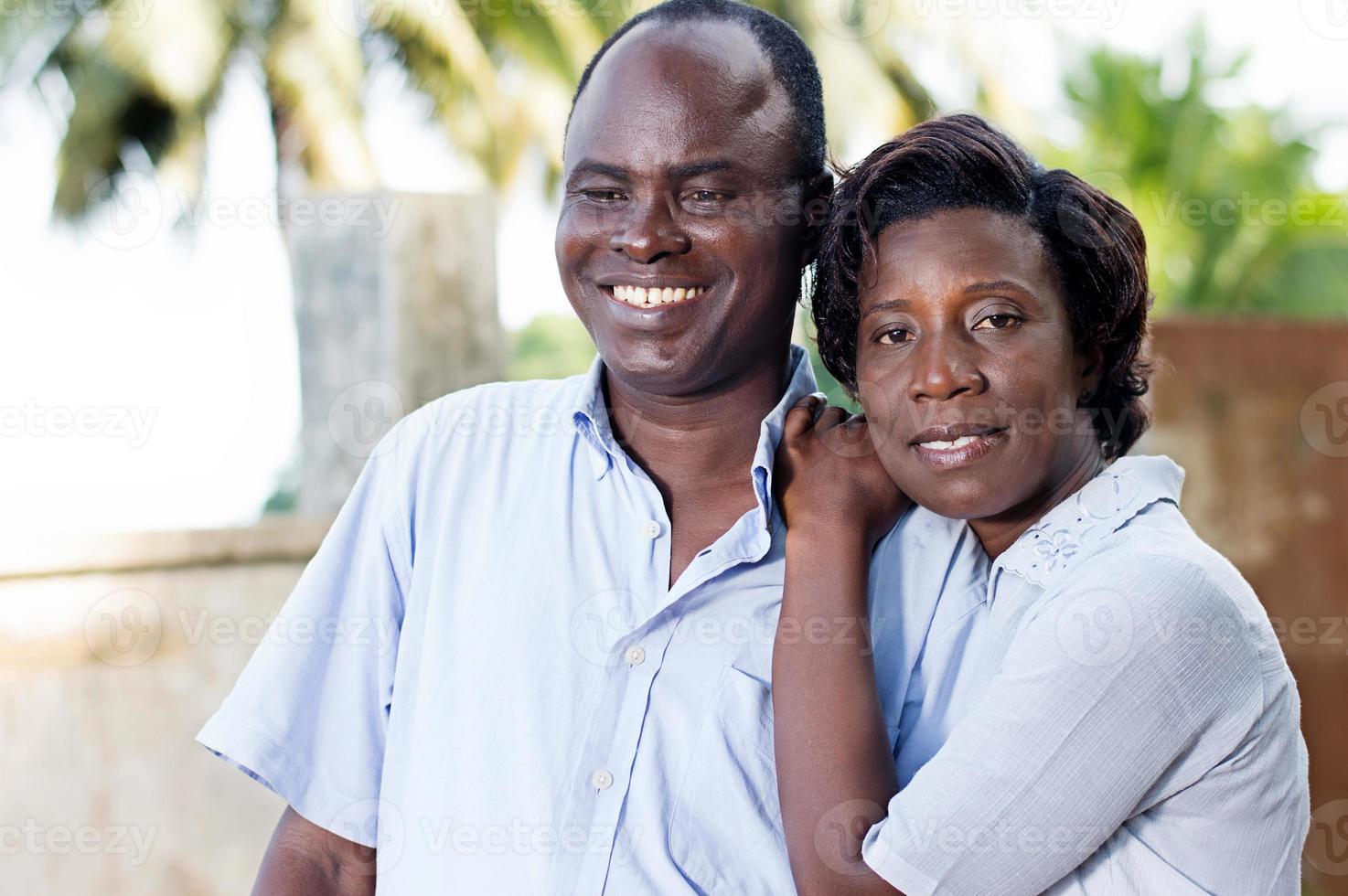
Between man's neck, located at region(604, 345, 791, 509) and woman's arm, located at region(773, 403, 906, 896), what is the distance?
0.10 m

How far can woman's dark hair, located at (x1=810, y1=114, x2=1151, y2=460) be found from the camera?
197 centimetres

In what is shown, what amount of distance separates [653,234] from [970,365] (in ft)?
1.65

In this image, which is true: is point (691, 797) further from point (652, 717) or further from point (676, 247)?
point (676, 247)

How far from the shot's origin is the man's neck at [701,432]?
218 centimetres

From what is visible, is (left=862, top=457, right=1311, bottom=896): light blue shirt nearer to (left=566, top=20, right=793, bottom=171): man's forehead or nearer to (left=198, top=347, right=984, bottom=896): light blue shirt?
(left=198, top=347, right=984, bottom=896): light blue shirt

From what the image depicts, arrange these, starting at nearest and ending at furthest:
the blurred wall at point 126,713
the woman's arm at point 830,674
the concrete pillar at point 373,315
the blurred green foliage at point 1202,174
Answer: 1. the woman's arm at point 830,674
2. the blurred wall at point 126,713
3. the concrete pillar at point 373,315
4. the blurred green foliage at point 1202,174

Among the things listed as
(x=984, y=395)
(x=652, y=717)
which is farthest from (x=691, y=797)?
(x=984, y=395)

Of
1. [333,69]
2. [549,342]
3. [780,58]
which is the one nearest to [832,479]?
[780,58]

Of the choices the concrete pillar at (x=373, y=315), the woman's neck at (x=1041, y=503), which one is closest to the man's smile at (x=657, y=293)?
the woman's neck at (x=1041, y=503)

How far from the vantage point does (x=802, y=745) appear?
1.82 m

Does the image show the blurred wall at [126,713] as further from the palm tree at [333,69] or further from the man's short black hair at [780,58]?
the palm tree at [333,69]

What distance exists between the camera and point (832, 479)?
6.78ft

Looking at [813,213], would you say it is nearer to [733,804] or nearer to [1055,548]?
[1055,548]

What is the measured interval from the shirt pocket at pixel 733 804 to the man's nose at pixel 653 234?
63 cm
